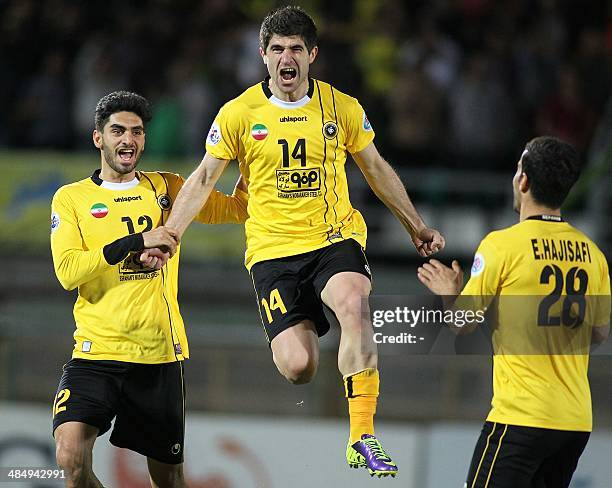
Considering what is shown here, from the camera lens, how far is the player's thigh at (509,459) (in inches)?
205

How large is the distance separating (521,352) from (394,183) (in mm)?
1555

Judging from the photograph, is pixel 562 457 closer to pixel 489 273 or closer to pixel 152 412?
pixel 489 273

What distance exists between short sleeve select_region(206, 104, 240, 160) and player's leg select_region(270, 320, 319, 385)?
96 cm

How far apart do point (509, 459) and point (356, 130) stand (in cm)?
201

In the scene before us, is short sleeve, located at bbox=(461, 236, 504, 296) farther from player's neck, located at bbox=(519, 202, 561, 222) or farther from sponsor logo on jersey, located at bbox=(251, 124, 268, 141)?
sponsor logo on jersey, located at bbox=(251, 124, 268, 141)

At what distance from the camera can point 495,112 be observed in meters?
11.6

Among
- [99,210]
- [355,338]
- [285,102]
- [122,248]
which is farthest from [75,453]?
[285,102]

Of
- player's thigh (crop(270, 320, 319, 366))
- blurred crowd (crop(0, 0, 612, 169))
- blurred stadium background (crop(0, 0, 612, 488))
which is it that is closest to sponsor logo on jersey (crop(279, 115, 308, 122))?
player's thigh (crop(270, 320, 319, 366))

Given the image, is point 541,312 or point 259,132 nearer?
point 541,312

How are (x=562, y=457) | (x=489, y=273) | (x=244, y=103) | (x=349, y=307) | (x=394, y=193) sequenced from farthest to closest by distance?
(x=394, y=193) → (x=244, y=103) → (x=349, y=307) → (x=562, y=457) → (x=489, y=273)

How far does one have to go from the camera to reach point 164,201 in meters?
6.55

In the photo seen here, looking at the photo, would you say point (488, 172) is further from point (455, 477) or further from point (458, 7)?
point (455, 477)

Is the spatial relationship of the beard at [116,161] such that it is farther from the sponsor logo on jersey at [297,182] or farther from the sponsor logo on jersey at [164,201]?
the sponsor logo on jersey at [297,182]

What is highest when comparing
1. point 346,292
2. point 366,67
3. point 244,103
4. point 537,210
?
point 366,67
